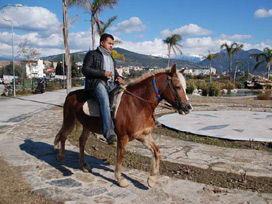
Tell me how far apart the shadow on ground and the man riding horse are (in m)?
1.04

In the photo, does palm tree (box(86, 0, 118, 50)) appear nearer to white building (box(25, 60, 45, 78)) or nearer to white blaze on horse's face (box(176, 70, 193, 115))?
white blaze on horse's face (box(176, 70, 193, 115))

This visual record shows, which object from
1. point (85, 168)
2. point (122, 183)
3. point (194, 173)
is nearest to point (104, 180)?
point (122, 183)

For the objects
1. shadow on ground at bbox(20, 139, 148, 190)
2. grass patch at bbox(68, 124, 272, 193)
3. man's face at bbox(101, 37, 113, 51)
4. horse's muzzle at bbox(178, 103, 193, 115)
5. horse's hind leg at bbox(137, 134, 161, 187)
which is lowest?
shadow on ground at bbox(20, 139, 148, 190)

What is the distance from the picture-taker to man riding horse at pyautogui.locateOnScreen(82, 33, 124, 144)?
434 cm

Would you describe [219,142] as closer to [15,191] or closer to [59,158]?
[59,158]

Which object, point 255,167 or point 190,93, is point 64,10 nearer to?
point 255,167

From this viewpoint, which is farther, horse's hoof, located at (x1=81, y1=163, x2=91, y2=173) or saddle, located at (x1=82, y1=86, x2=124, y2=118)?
horse's hoof, located at (x1=81, y1=163, x2=91, y2=173)

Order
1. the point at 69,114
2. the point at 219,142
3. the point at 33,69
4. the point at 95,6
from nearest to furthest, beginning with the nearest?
the point at 69,114
the point at 219,142
the point at 95,6
the point at 33,69

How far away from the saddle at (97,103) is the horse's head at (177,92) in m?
0.88

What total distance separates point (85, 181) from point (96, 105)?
147 centimetres

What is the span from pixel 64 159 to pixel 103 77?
261 centimetres

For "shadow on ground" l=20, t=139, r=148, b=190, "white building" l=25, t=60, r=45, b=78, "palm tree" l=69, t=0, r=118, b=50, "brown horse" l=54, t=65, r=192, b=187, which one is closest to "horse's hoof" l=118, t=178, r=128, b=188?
"brown horse" l=54, t=65, r=192, b=187

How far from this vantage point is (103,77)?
4.54 m

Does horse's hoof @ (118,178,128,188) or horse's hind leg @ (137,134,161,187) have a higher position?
horse's hind leg @ (137,134,161,187)
